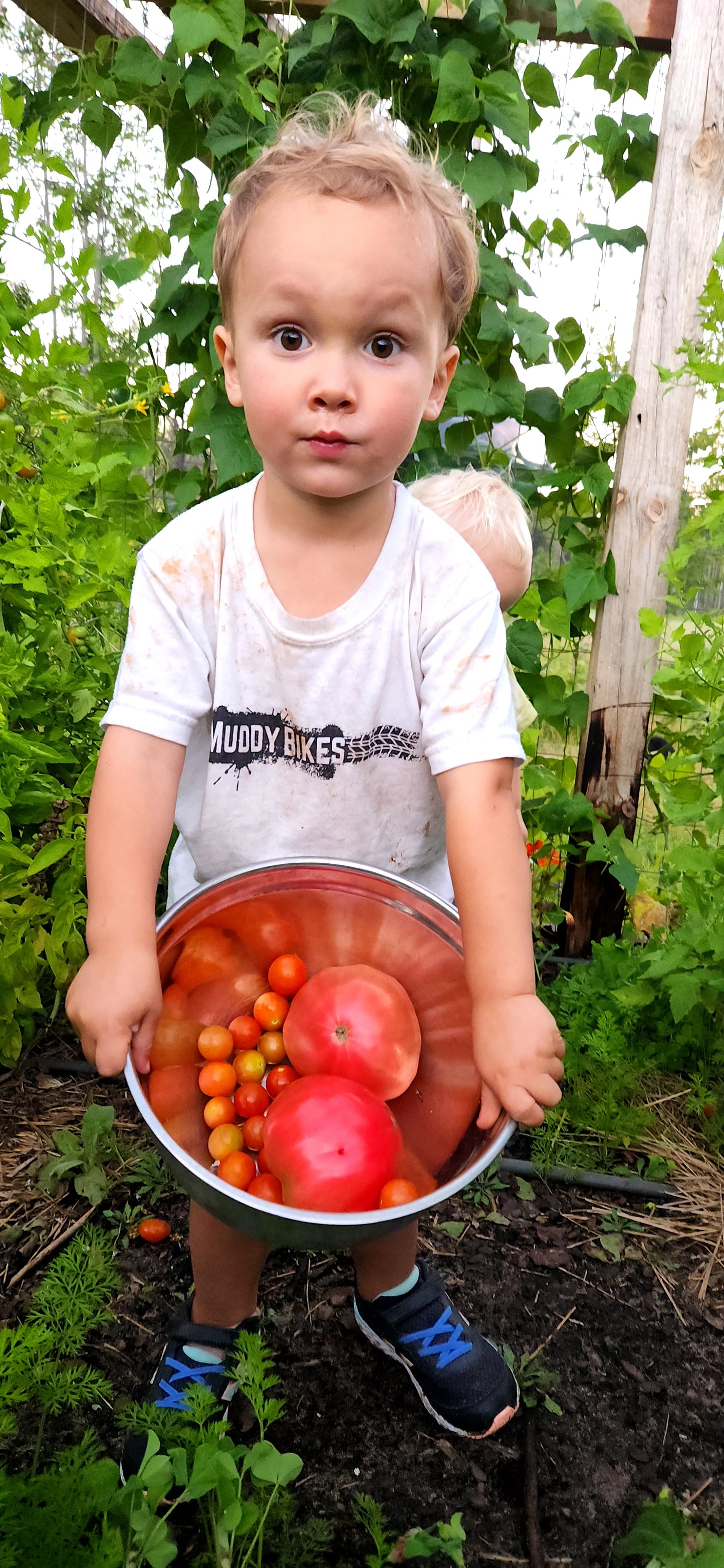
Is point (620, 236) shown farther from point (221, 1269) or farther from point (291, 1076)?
point (221, 1269)

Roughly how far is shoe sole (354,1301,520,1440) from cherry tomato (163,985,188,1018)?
0.70 meters

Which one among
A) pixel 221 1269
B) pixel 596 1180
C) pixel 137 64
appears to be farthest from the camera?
pixel 137 64

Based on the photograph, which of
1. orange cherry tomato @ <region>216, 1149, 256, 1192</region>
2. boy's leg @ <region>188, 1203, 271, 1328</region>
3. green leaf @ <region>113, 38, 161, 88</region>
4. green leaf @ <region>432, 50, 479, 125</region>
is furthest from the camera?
green leaf @ <region>113, 38, 161, 88</region>

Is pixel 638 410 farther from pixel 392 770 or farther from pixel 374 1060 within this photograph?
pixel 374 1060

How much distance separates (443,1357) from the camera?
155 cm

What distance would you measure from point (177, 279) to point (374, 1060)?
1.94 m

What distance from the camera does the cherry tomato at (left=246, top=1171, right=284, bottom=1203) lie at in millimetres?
1270

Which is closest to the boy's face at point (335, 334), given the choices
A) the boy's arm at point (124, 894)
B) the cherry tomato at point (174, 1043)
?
the boy's arm at point (124, 894)

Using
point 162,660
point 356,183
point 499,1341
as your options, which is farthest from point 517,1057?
point 356,183

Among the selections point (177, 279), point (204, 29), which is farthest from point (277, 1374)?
point (204, 29)

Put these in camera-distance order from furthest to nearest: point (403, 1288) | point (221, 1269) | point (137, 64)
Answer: point (137, 64), point (403, 1288), point (221, 1269)

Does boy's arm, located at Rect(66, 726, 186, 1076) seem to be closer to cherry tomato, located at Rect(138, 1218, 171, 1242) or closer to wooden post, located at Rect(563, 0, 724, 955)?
cherry tomato, located at Rect(138, 1218, 171, 1242)

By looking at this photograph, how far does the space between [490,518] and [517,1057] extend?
1.30m

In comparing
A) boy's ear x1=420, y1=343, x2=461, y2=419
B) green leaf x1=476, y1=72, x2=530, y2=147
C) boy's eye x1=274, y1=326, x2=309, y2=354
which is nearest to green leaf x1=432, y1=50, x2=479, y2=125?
green leaf x1=476, y1=72, x2=530, y2=147
